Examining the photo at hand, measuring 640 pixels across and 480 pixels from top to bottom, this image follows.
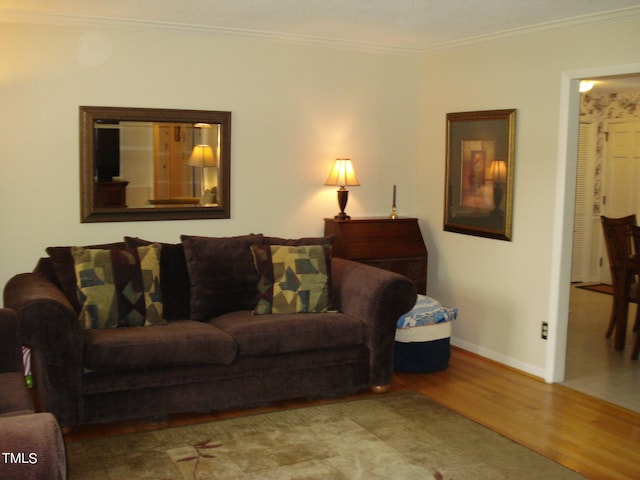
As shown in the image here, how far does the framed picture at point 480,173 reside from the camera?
5141mm

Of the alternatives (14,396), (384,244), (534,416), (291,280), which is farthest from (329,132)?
(14,396)

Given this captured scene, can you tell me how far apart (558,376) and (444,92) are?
232 centimetres

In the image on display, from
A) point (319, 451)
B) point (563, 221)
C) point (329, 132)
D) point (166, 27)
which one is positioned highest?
point (166, 27)

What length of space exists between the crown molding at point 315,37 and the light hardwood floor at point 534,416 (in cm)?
230

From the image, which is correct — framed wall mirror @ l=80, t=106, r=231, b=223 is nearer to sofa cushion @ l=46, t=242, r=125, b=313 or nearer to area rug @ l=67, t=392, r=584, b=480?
sofa cushion @ l=46, t=242, r=125, b=313

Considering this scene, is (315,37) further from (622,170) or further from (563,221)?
(622,170)

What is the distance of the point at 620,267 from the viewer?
5.64 m

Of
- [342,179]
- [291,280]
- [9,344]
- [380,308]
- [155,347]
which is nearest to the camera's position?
[9,344]

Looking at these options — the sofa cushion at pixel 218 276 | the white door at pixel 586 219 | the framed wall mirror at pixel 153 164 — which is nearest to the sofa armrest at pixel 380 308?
the sofa cushion at pixel 218 276

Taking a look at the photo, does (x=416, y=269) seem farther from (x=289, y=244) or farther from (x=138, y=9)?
(x=138, y=9)

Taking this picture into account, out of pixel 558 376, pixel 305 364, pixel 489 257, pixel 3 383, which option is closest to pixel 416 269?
pixel 489 257

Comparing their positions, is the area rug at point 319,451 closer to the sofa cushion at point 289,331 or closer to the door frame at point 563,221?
the sofa cushion at point 289,331

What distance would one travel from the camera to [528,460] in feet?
11.8

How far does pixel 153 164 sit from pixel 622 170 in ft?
18.4
